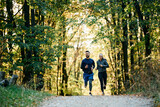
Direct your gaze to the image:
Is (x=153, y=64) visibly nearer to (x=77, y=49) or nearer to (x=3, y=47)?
(x=3, y=47)

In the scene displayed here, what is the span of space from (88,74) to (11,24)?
213 inches

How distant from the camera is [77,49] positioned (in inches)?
1149

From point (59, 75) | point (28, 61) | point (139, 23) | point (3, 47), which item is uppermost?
point (139, 23)

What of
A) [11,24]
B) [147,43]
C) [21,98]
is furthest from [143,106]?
[11,24]

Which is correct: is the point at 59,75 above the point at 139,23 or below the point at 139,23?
below

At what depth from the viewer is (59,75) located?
2417 cm

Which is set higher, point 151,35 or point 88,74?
point 151,35

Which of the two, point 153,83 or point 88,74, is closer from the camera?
point 153,83

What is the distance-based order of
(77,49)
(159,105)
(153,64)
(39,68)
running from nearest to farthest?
(159,105), (153,64), (39,68), (77,49)

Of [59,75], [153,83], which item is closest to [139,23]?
[153,83]

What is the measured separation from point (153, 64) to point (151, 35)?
8.56ft

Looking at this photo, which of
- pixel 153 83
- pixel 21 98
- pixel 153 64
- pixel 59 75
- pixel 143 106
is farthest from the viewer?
pixel 59 75

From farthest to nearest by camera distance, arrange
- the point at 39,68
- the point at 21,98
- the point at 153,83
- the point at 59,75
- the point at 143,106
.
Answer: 1. the point at 59,75
2. the point at 39,68
3. the point at 153,83
4. the point at 21,98
5. the point at 143,106

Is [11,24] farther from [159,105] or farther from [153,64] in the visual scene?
[159,105]
